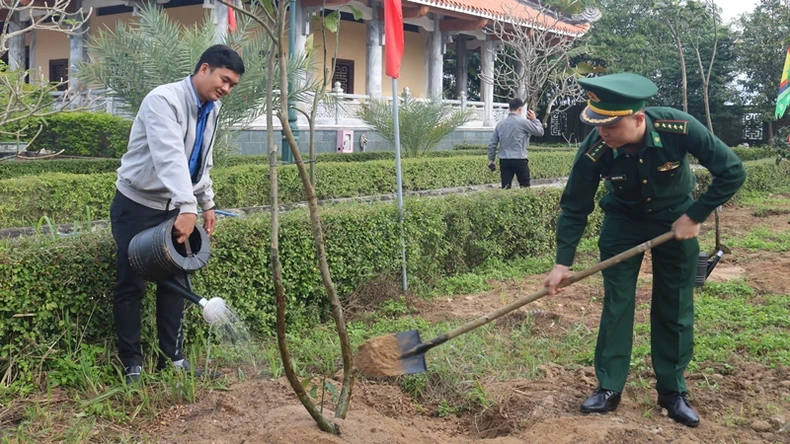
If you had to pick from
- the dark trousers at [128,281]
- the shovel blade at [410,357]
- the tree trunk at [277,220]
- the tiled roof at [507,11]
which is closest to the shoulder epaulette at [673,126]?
the shovel blade at [410,357]

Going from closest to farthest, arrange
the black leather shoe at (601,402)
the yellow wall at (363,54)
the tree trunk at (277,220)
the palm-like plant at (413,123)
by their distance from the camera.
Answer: the tree trunk at (277,220) → the black leather shoe at (601,402) → the palm-like plant at (413,123) → the yellow wall at (363,54)

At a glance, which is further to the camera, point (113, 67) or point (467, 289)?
point (113, 67)

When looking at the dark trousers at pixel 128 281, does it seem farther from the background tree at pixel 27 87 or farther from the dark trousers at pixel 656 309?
the dark trousers at pixel 656 309

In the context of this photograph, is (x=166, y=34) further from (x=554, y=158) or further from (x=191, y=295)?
(x=554, y=158)

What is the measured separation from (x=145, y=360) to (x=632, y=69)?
90.8 feet

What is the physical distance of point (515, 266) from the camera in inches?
293

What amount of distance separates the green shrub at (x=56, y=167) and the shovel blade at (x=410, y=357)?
9277 mm

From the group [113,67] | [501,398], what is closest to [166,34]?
[113,67]

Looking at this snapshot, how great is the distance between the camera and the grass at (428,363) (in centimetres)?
354

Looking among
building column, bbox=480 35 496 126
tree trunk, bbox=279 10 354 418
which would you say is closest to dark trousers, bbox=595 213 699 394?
tree trunk, bbox=279 10 354 418

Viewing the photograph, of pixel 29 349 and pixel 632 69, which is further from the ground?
pixel 632 69

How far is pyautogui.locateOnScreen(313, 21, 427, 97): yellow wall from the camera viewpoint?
2186 centimetres

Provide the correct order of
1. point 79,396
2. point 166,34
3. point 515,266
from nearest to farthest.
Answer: point 79,396 < point 515,266 < point 166,34

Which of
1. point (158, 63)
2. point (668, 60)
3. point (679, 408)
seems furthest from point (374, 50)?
point (679, 408)
